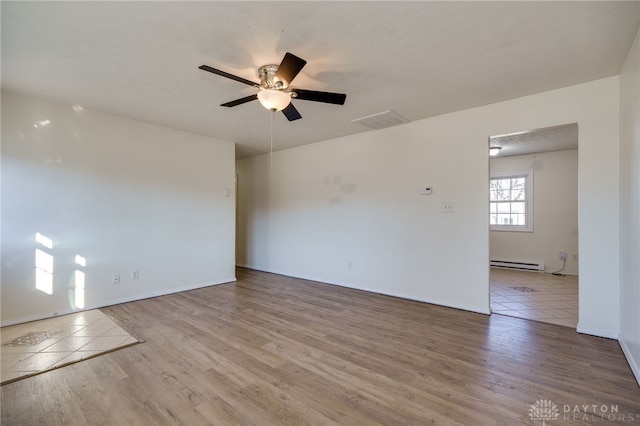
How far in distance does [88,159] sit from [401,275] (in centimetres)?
438

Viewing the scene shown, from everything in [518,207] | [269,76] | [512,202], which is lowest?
[518,207]

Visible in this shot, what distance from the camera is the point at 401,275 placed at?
400cm

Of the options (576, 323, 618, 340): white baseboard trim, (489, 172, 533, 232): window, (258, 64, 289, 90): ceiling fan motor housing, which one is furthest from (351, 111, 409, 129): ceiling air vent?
(489, 172, 533, 232): window

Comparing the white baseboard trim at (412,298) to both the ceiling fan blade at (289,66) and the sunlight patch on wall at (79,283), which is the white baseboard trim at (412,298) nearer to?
the sunlight patch on wall at (79,283)

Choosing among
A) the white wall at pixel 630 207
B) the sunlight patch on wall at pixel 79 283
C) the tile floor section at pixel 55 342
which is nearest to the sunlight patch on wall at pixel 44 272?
the sunlight patch on wall at pixel 79 283

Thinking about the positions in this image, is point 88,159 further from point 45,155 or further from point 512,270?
point 512,270

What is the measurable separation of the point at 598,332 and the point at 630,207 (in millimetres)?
1302

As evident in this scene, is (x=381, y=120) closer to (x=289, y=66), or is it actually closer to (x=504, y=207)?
(x=289, y=66)

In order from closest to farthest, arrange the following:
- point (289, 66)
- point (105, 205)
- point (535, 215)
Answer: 1. point (289, 66)
2. point (105, 205)
3. point (535, 215)

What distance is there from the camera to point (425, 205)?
12.5 feet

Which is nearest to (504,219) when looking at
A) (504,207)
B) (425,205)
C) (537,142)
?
(504,207)

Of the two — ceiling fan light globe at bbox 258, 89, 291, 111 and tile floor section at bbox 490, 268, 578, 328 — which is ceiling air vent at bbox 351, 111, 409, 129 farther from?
tile floor section at bbox 490, 268, 578, 328

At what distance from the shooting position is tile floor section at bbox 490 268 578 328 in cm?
329

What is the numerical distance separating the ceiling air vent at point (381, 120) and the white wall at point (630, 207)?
2050mm
